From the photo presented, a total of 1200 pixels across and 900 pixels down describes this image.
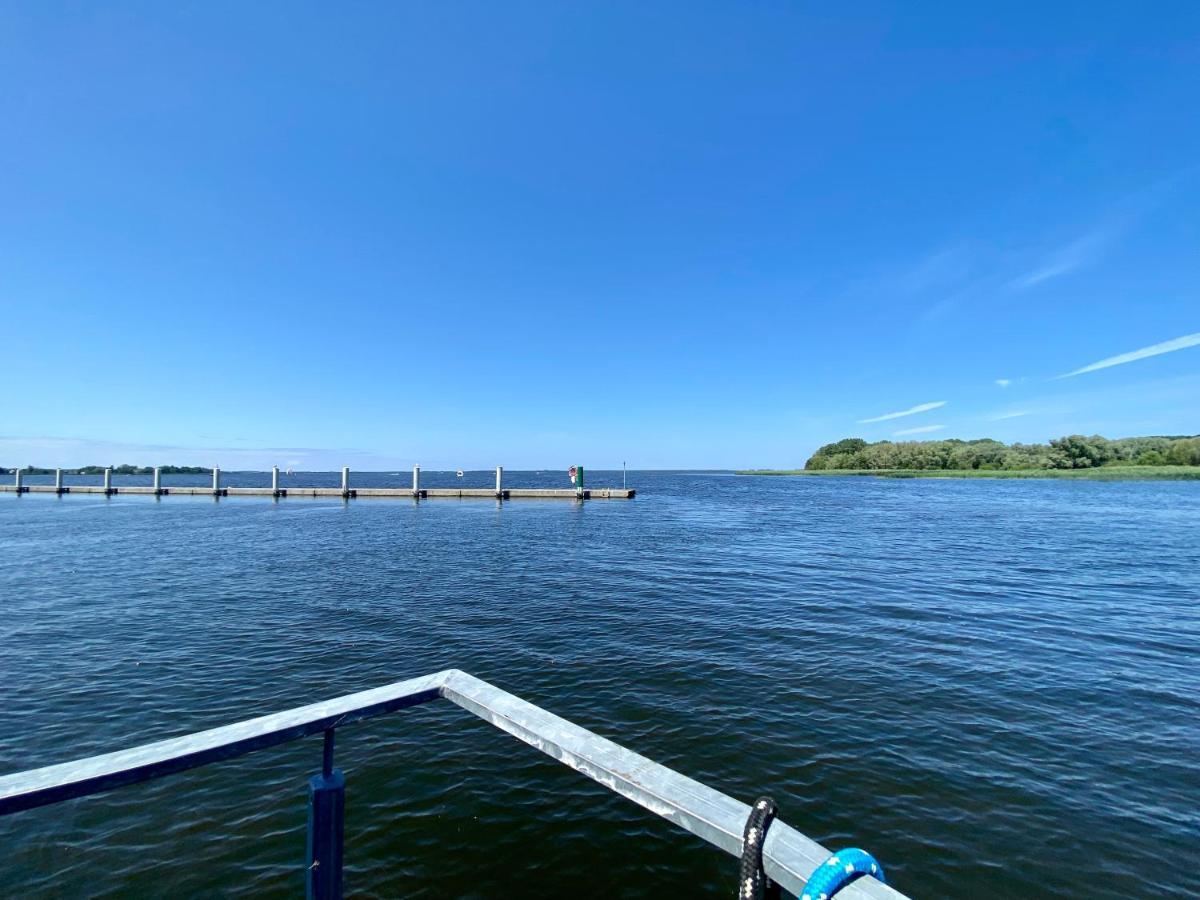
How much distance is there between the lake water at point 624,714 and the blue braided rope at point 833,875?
14.5ft

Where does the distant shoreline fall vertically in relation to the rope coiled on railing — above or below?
above

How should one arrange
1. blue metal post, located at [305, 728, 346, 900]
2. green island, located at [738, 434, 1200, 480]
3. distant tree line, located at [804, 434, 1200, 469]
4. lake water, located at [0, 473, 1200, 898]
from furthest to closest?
distant tree line, located at [804, 434, 1200, 469] < green island, located at [738, 434, 1200, 480] < lake water, located at [0, 473, 1200, 898] < blue metal post, located at [305, 728, 346, 900]

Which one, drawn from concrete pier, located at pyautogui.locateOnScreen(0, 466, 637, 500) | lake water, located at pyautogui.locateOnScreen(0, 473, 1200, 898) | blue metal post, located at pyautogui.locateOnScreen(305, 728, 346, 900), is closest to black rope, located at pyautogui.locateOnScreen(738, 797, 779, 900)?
blue metal post, located at pyautogui.locateOnScreen(305, 728, 346, 900)

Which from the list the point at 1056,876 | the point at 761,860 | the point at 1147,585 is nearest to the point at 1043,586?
the point at 1147,585

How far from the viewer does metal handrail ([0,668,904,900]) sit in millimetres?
1753

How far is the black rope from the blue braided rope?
17 cm

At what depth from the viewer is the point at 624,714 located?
322 inches

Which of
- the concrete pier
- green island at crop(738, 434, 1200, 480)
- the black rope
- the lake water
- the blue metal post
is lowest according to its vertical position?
the lake water

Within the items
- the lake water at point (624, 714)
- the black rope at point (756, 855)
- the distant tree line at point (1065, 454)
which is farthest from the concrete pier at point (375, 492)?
the distant tree line at point (1065, 454)

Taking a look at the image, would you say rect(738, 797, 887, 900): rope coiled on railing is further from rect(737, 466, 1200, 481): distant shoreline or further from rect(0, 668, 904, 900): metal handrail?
rect(737, 466, 1200, 481): distant shoreline

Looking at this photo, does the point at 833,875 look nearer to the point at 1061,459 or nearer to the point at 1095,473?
the point at 1095,473

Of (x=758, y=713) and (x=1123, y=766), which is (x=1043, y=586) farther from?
(x=758, y=713)

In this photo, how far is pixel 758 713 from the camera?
824 cm

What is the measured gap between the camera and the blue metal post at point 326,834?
2.64 m
